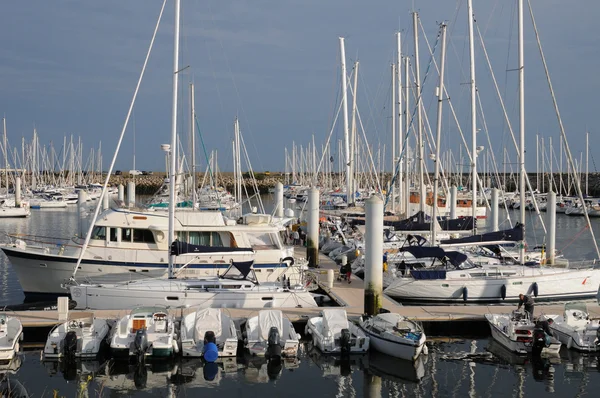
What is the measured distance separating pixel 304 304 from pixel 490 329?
569cm

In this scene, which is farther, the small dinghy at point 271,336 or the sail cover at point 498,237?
→ the sail cover at point 498,237

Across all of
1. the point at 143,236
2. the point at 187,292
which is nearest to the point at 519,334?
the point at 187,292

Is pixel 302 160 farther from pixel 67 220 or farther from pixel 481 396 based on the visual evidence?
pixel 481 396

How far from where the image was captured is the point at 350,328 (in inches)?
734

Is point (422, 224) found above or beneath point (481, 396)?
above

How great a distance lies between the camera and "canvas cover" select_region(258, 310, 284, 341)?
18016 millimetres

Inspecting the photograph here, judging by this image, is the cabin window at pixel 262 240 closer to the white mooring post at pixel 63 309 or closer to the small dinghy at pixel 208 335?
the small dinghy at pixel 208 335

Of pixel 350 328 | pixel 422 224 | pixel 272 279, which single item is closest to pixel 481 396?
pixel 350 328

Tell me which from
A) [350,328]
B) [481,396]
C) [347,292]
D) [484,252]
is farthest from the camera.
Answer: [484,252]

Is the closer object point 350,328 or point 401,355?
point 401,355

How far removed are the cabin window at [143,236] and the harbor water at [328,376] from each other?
273 inches

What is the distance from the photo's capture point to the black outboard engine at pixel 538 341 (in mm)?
17828

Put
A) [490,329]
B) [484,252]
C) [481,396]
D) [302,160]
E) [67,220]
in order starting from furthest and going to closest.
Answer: [302,160] < [67,220] < [484,252] < [490,329] < [481,396]

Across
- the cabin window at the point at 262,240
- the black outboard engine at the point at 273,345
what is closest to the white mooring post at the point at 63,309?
the black outboard engine at the point at 273,345
